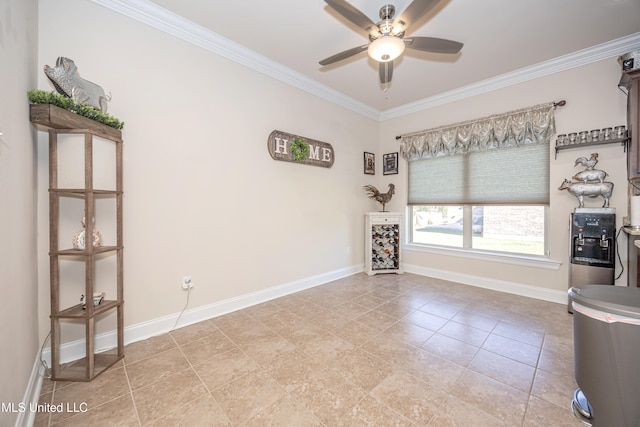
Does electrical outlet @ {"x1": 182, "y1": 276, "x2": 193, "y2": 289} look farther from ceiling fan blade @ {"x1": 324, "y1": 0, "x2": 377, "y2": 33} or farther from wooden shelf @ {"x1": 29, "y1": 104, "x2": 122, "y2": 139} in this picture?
ceiling fan blade @ {"x1": 324, "y1": 0, "x2": 377, "y2": 33}

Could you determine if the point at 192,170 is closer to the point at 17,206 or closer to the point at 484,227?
the point at 17,206

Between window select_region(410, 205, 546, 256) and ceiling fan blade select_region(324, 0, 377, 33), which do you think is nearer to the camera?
ceiling fan blade select_region(324, 0, 377, 33)

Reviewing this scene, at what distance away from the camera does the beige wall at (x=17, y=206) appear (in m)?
1.13

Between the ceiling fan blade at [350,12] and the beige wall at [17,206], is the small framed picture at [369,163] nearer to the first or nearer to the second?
the ceiling fan blade at [350,12]

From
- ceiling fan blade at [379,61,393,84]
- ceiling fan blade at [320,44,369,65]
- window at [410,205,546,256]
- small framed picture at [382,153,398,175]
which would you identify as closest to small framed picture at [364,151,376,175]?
small framed picture at [382,153,398,175]

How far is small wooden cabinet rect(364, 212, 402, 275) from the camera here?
4.14 metres

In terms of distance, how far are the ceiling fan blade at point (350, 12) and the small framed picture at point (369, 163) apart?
257 centimetres

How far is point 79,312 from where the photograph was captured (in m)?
1.67

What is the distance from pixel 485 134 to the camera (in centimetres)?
340

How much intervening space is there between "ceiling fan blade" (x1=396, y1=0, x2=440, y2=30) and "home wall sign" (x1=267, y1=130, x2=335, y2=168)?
1738mm

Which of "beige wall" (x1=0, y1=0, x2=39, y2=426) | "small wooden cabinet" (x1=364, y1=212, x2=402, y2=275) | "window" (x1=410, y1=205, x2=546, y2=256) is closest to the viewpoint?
"beige wall" (x1=0, y1=0, x2=39, y2=426)

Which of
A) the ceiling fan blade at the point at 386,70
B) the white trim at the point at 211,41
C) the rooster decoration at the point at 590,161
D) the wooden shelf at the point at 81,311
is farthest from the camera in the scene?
the rooster decoration at the point at 590,161

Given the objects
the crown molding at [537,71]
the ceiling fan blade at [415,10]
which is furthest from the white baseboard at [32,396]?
the crown molding at [537,71]

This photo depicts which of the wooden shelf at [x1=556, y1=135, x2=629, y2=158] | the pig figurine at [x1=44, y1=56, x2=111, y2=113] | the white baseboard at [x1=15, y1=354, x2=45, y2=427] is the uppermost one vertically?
the pig figurine at [x1=44, y1=56, x2=111, y2=113]
